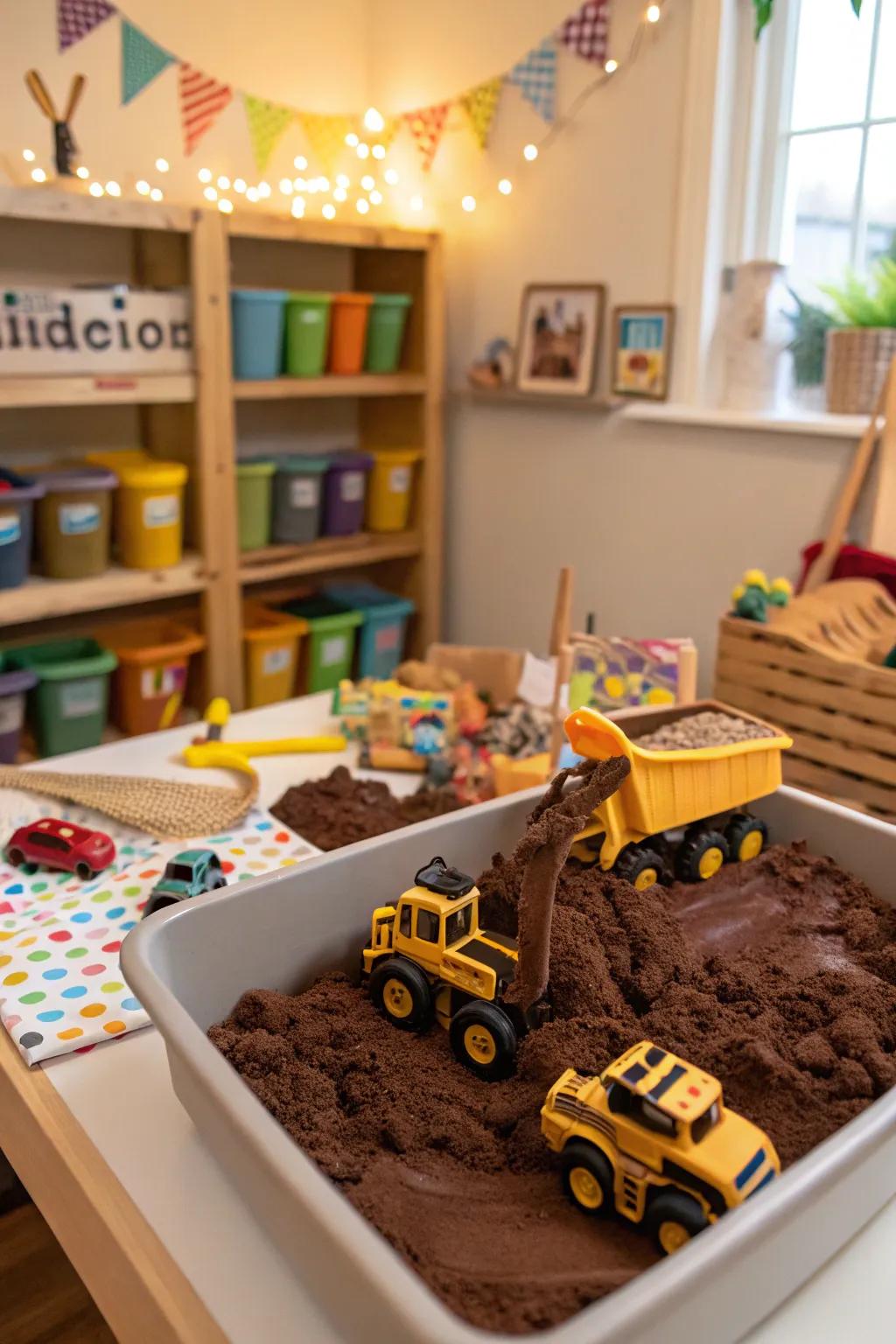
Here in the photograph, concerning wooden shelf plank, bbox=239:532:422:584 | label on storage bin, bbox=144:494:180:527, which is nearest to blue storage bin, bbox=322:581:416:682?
wooden shelf plank, bbox=239:532:422:584

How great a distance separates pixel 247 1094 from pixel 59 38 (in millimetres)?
2242

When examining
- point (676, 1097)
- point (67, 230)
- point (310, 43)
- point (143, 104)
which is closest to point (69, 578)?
point (67, 230)

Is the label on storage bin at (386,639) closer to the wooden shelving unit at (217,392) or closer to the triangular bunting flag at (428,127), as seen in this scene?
the wooden shelving unit at (217,392)

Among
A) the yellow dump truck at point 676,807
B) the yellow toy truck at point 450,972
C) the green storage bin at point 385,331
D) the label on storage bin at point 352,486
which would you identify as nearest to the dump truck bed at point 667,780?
the yellow dump truck at point 676,807

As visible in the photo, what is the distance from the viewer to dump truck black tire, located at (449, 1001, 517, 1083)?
74 centimetres

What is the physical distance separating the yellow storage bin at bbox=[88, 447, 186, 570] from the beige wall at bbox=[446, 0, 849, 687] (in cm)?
77

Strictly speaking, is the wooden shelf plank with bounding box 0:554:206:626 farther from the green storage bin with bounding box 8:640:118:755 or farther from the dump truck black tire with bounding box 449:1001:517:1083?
the dump truck black tire with bounding box 449:1001:517:1083

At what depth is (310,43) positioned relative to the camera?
8.29 ft

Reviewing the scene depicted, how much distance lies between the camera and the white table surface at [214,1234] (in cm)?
58

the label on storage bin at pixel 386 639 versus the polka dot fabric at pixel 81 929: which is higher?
the polka dot fabric at pixel 81 929

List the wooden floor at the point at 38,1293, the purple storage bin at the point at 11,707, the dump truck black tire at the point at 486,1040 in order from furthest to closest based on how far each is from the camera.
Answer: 1. the purple storage bin at the point at 11,707
2. the wooden floor at the point at 38,1293
3. the dump truck black tire at the point at 486,1040

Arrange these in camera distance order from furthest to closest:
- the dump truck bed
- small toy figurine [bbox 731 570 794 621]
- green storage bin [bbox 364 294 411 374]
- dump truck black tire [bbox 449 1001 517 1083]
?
green storage bin [bbox 364 294 411 374] → small toy figurine [bbox 731 570 794 621] → the dump truck bed → dump truck black tire [bbox 449 1001 517 1083]

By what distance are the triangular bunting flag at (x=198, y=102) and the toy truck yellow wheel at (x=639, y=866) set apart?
2.03m

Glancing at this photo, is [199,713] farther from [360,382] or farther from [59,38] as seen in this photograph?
[59,38]
